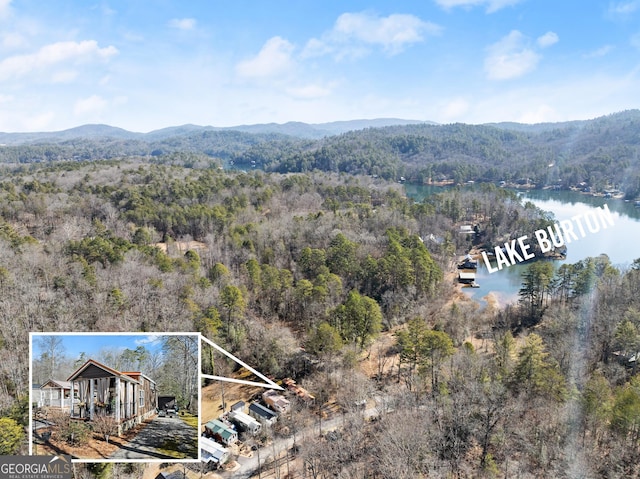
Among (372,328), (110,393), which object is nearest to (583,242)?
(372,328)

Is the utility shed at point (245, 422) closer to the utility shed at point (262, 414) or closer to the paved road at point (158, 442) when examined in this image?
the utility shed at point (262, 414)

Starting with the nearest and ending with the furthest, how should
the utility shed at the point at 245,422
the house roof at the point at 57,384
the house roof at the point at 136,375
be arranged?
the house roof at the point at 57,384 → the house roof at the point at 136,375 → the utility shed at the point at 245,422

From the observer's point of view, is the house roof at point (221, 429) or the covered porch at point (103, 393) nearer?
the covered porch at point (103, 393)

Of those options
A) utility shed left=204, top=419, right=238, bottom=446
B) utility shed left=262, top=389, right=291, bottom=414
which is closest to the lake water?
utility shed left=262, top=389, right=291, bottom=414

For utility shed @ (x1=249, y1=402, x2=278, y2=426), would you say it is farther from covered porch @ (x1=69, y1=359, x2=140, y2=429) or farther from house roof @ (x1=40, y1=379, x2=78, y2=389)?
house roof @ (x1=40, y1=379, x2=78, y2=389)

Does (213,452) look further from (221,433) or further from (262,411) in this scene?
(262,411)

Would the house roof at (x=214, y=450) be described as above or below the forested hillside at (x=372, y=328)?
below

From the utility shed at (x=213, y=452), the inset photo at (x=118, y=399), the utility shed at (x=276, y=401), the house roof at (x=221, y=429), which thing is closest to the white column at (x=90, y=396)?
the inset photo at (x=118, y=399)
